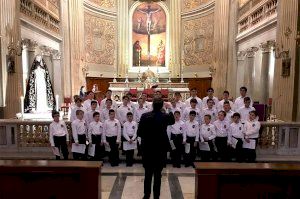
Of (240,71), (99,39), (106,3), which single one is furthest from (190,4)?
(240,71)

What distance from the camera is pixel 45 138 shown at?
754 centimetres

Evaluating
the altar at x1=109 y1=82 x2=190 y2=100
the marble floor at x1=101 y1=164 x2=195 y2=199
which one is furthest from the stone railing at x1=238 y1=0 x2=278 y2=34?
the marble floor at x1=101 y1=164 x2=195 y2=199

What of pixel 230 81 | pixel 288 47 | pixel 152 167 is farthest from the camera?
pixel 230 81

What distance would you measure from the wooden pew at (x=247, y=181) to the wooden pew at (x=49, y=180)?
1.31 meters

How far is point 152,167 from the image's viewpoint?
4551mm

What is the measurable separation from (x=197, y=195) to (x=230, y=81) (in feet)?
40.9

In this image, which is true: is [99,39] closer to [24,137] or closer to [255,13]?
[255,13]

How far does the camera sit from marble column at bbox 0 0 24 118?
8.88 metres

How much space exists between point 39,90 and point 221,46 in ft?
31.6

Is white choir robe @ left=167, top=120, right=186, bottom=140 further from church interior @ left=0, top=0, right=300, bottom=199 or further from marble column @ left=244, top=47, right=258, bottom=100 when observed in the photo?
marble column @ left=244, top=47, right=258, bottom=100

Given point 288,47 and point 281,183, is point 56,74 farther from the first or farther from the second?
point 281,183

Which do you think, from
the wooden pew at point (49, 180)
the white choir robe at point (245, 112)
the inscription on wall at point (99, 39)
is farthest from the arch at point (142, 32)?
the wooden pew at point (49, 180)

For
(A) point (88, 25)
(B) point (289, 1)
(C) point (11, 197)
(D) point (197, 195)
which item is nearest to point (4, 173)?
(C) point (11, 197)

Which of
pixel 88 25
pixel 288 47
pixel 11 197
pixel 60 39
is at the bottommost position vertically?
pixel 11 197
